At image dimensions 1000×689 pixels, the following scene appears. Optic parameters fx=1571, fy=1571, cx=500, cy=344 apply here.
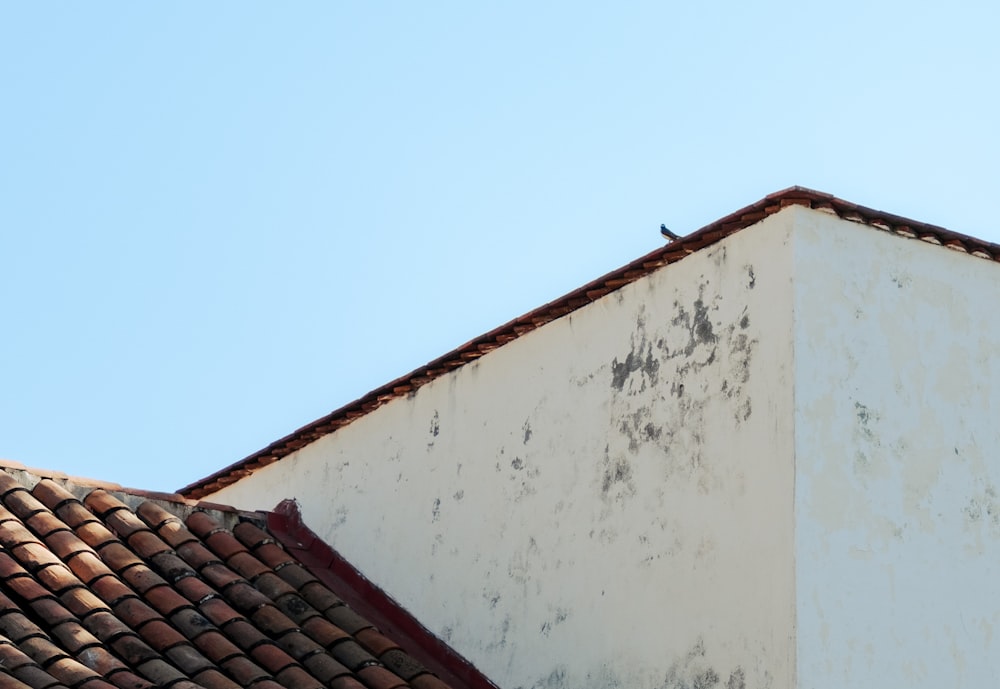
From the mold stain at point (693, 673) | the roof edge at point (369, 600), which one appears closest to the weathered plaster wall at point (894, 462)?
the mold stain at point (693, 673)

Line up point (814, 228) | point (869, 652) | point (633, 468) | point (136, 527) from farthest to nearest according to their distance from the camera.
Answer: point (136, 527) → point (633, 468) → point (814, 228) → point (869, 652)

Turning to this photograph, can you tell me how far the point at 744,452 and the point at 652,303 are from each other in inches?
47.1

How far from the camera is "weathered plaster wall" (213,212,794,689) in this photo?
7750 millimetres

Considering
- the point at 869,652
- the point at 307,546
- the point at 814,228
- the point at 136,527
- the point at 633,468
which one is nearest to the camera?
the point at 869,652

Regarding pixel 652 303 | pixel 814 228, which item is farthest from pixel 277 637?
pixel 814 228

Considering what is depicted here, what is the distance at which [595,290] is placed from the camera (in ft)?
29.7

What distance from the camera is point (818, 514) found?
297 inches

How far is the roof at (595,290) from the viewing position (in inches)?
314

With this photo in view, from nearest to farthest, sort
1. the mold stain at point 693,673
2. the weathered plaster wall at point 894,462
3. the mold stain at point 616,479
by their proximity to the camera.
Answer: the weathered plaster wall at point 894,462 < the mold stain at point 693,673 < the mold stain at point 616,479

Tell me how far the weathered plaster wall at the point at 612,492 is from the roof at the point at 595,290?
8 cm

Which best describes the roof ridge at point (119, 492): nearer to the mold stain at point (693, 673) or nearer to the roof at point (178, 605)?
the roof at point (178, 605)

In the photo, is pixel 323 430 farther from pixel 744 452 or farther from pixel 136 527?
pixel 744 452

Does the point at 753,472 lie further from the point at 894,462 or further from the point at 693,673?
the point at 693,673

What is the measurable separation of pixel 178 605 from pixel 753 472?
10.5ft
